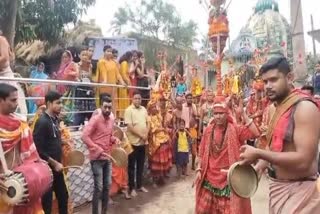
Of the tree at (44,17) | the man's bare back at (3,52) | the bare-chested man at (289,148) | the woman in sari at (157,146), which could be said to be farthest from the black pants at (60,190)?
the tree at (44,17)

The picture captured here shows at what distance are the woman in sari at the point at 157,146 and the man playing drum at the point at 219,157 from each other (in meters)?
3.57

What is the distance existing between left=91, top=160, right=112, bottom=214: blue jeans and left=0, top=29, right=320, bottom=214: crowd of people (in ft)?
0.04

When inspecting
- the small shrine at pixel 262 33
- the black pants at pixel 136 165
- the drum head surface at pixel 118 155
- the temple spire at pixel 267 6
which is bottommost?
the black pants at pixel 136 165

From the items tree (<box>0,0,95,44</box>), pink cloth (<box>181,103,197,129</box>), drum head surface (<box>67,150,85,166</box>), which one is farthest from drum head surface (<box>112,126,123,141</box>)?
tree (<box>0,0,95,44</box>)

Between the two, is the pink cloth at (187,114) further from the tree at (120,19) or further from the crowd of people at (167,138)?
the tree at (120,19)

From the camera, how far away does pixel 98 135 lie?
19.2ft

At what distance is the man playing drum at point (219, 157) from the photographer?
177 inches

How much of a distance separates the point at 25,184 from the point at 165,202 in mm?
4175

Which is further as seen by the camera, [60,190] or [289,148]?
[60,190]

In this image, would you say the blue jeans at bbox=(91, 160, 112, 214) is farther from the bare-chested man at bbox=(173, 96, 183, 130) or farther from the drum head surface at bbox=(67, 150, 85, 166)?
the bare-chested man at bbox=(173, 96, 183, 130)

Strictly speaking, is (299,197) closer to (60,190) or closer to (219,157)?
(219,157)

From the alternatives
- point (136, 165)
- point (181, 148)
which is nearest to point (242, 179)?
point (136, 165)

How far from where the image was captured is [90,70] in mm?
8273

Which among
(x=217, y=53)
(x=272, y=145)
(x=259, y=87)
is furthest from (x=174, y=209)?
(x=259, y=87)
